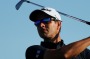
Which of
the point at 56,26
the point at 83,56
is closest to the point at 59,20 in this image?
the point at 56,26

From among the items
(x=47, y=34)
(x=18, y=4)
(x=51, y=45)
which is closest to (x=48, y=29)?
(x=47, y=34)

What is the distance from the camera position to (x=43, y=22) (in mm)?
5527

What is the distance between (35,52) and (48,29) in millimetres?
905

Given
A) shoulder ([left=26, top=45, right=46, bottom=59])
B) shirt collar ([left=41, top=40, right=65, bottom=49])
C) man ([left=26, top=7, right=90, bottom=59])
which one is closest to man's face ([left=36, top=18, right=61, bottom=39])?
man ([left=26, top=7, right=90, bottom=59])

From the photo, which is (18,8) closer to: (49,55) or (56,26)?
(56,26)

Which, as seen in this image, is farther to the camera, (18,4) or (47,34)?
(18,4)

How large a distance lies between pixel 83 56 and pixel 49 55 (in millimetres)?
1122

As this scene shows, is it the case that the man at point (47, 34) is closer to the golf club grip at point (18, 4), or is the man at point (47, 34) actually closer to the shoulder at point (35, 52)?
the shoulder at point (35, 52)

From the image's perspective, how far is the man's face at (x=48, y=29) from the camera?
556cm

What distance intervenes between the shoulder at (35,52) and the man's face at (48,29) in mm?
562

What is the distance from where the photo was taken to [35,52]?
492 cm

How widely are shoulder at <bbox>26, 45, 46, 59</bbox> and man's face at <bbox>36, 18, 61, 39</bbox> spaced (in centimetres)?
56

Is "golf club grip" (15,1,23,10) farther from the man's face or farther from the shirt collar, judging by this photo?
the shirt collar

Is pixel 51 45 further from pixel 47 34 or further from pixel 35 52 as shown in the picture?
pixel 35 52
